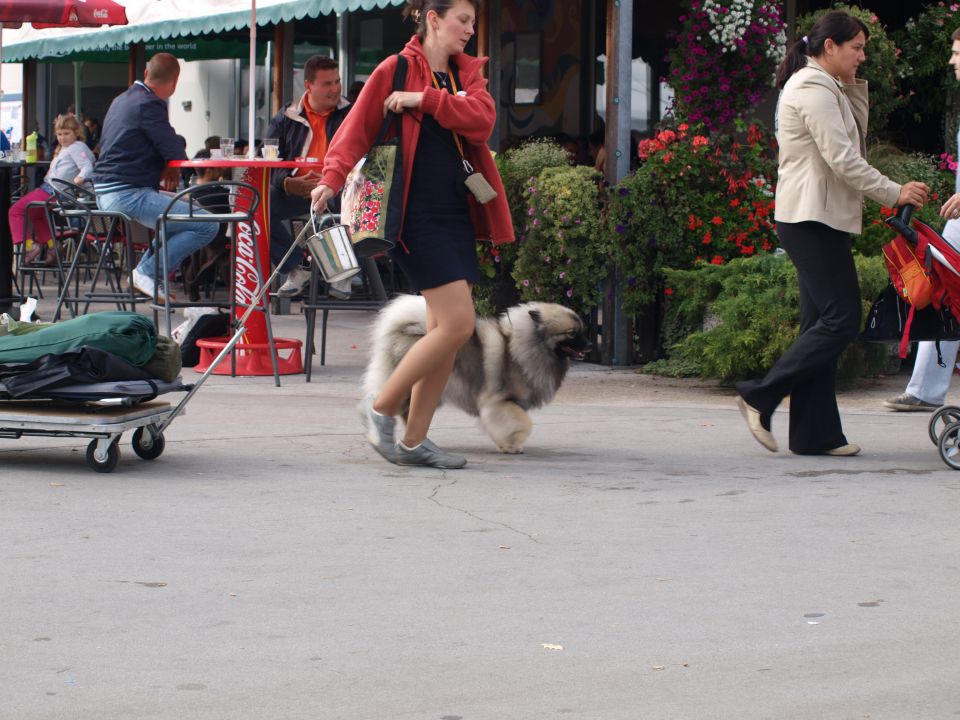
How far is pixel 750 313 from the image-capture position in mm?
8656

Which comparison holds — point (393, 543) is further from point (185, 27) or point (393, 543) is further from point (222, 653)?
point (185, 27)

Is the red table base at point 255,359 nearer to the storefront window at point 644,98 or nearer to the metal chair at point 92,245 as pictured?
the metal chair at point 92,245

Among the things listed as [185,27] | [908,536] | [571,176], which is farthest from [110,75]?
[908,536]

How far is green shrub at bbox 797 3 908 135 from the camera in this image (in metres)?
11.2

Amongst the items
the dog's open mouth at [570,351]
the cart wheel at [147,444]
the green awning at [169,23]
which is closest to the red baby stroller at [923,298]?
the dog's open mouth at [570,351]

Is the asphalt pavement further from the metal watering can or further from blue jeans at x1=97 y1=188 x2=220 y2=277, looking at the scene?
blue jeans at x1=97 y1=188 x2=220 y2=277

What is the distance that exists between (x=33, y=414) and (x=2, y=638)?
7.26 feet

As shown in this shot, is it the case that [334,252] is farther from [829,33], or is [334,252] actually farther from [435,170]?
[829,33]

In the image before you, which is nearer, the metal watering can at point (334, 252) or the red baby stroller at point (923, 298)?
the metal watering can at point (334, 252)

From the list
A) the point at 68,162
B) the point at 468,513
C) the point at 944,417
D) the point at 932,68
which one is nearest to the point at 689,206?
the point at 944,417

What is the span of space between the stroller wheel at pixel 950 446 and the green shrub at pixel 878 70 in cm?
528

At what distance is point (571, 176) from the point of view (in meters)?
9.59

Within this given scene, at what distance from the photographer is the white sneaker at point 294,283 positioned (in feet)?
35.3

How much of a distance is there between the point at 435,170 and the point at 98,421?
167 centimetres
